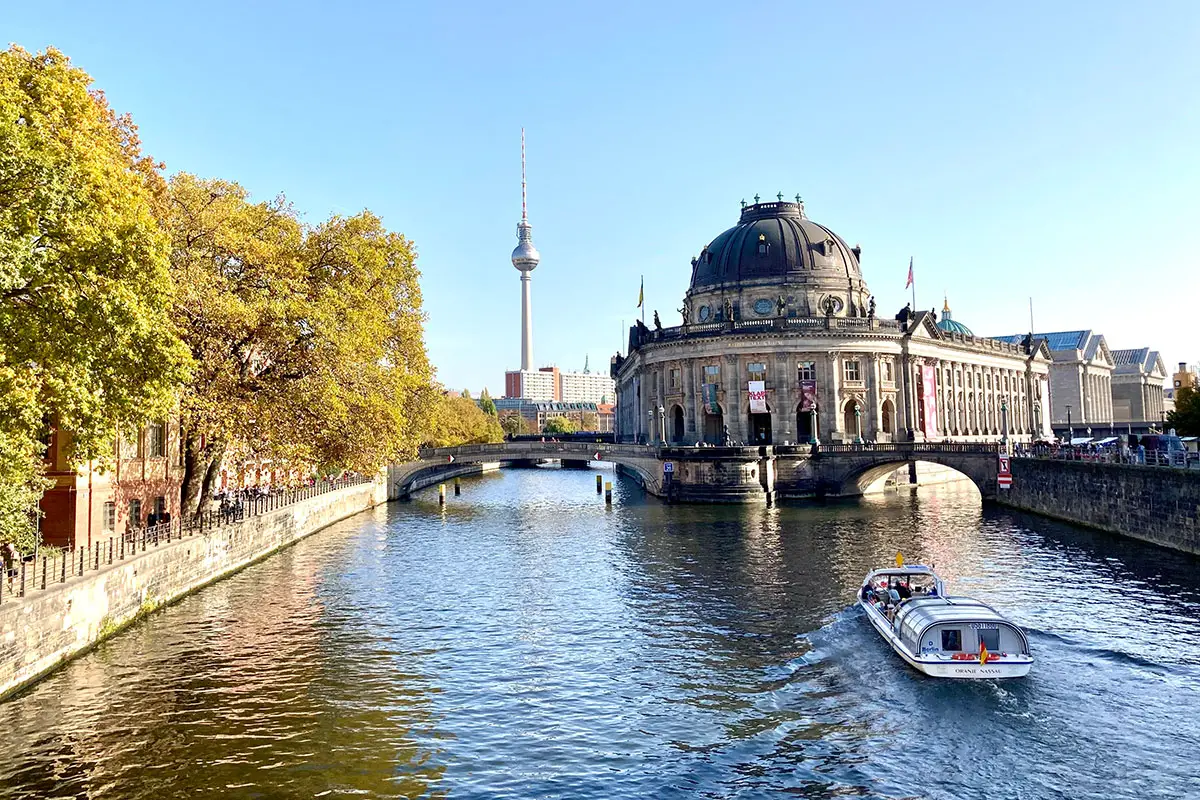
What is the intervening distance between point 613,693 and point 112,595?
65.0 feet

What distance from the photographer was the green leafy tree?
7744cm

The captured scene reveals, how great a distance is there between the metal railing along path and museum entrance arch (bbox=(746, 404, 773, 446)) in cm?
5817

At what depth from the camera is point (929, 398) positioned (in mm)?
108188

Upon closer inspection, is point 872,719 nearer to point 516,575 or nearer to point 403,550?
point 516,575

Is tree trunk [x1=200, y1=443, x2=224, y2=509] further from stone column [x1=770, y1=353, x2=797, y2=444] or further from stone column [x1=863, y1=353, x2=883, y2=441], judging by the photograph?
stone column [x1=863, y1=353, x2=883, y2=441]

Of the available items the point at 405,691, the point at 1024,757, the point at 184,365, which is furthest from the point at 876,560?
the point at 184,365

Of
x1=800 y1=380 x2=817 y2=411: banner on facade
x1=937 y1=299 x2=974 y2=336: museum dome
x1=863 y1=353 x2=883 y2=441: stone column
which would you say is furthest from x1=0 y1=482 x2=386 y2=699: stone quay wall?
x1=937 y1=299 x2=974 y2=336: museum dome

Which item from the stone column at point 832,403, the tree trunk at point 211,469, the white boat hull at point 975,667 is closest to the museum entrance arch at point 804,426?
the stone column at point 832,403

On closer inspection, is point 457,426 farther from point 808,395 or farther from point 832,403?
point 832,403

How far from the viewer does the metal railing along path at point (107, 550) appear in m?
27.8

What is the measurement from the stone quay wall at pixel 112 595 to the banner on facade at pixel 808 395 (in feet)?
202

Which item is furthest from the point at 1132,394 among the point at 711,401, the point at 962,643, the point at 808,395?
the point at 962,643

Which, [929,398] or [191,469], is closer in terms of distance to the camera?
[191,469]

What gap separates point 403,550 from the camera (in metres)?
56.2
